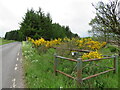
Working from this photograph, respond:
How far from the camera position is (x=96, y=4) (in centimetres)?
631

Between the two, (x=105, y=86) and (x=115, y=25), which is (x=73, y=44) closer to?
(x=115, y=25)

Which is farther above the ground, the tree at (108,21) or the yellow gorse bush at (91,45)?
the tree at (108,21)

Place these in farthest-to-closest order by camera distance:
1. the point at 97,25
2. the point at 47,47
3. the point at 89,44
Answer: the point at 47,47
the point at 89,44
the point at 97,25

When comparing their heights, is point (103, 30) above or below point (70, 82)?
above

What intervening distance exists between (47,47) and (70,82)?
20.9ft

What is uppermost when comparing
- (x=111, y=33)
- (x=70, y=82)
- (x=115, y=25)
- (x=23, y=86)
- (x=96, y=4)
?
(x=96, y=4)

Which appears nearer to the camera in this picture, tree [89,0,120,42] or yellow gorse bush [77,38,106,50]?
tree [89,0,120,42]

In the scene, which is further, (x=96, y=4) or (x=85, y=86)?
(x=96, y=4)

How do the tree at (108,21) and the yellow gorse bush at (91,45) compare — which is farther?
the yellow gorse bush at (91,45)

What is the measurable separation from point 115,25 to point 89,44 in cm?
265

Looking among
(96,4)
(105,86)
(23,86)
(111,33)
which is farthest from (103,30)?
(23,86)

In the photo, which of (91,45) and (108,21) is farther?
(91,45)

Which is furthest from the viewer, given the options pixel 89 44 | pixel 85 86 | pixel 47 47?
pixel 47 47

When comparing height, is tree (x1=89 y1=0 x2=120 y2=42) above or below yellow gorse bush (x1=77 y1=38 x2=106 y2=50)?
above
